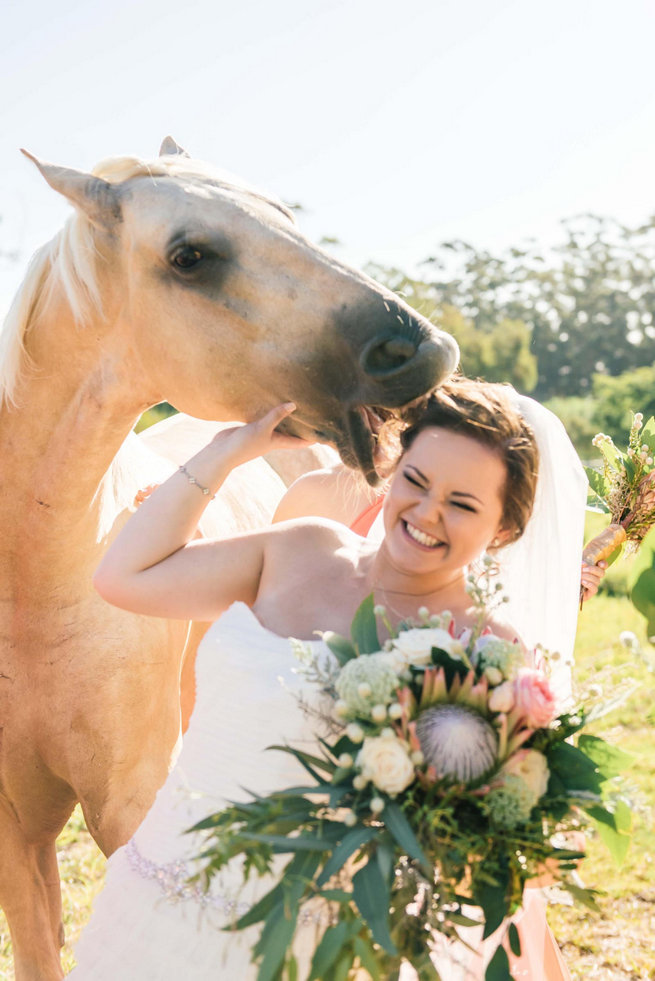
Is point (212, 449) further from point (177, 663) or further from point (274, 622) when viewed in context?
point (177, 663)

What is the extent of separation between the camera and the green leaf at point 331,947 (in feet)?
4.53

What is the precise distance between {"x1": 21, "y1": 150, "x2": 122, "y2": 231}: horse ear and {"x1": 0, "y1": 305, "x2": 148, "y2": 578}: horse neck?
0.88 feet

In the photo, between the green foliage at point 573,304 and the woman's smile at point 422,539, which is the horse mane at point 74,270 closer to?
the woman's smile at point 422,539

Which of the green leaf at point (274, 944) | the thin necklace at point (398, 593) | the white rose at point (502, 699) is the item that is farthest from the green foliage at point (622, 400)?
the green leaf at point (274, 944)

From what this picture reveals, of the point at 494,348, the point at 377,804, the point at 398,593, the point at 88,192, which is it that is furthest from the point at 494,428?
the point at 494,348

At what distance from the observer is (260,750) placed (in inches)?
72.4

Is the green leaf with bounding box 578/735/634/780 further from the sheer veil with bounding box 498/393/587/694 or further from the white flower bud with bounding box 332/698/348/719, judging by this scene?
the sheer veil with bounding box 498/393/587/694

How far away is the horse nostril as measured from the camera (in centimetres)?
212

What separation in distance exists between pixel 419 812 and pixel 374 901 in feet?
0.49

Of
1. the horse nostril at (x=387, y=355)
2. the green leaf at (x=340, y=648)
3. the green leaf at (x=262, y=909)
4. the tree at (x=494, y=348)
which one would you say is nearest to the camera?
the green leaf at (x=262, y=909)

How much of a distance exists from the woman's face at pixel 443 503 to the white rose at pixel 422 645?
1.09ft

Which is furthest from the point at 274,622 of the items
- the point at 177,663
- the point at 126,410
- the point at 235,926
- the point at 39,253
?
the point at 39,253

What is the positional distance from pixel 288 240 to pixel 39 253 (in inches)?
30.9

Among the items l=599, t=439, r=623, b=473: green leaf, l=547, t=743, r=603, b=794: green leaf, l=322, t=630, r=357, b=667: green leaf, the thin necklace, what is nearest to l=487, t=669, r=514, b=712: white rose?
l=547, t=743, r=603, b=794: green leaf
